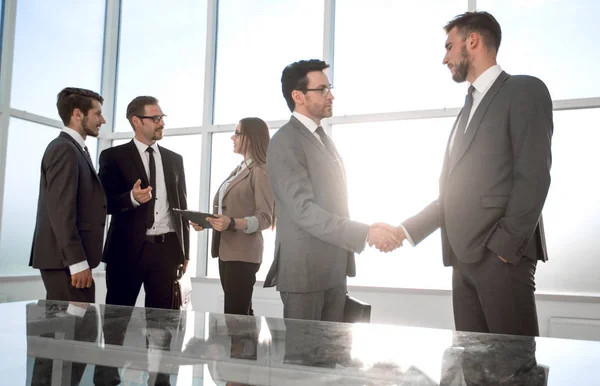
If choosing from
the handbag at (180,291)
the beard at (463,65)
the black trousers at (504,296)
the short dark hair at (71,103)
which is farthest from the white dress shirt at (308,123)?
the short dark hair at (71,103)

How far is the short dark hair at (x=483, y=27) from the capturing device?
1892 millimetres

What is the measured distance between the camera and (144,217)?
262cm

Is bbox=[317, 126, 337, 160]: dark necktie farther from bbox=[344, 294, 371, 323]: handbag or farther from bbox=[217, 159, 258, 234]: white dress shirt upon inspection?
bbox=[217, 159, 258, 234]: white dress shirt

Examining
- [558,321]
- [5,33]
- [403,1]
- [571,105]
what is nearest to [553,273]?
[558,321]

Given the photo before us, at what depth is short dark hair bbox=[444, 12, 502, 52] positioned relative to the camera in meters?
1.89

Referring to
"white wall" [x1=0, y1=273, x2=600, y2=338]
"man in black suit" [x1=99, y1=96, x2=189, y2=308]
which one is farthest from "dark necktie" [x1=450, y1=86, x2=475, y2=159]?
"white wall" [x1=0, y1=273, x2=600, y2=338]

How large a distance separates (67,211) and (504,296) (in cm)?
183

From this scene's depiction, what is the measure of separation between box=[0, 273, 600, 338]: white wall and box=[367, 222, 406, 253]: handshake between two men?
183 cm

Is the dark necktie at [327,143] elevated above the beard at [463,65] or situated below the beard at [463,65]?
below

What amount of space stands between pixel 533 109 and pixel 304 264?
90 centimetres

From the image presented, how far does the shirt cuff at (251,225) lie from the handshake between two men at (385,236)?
77cm

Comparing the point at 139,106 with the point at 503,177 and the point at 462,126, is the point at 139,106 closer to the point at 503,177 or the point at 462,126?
the point at 462,126

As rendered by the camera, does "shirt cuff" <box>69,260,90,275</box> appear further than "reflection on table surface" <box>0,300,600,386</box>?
Yes

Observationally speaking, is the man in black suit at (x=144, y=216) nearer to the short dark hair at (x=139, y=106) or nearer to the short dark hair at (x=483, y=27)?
the short dark hair at (x=139, y=106)
